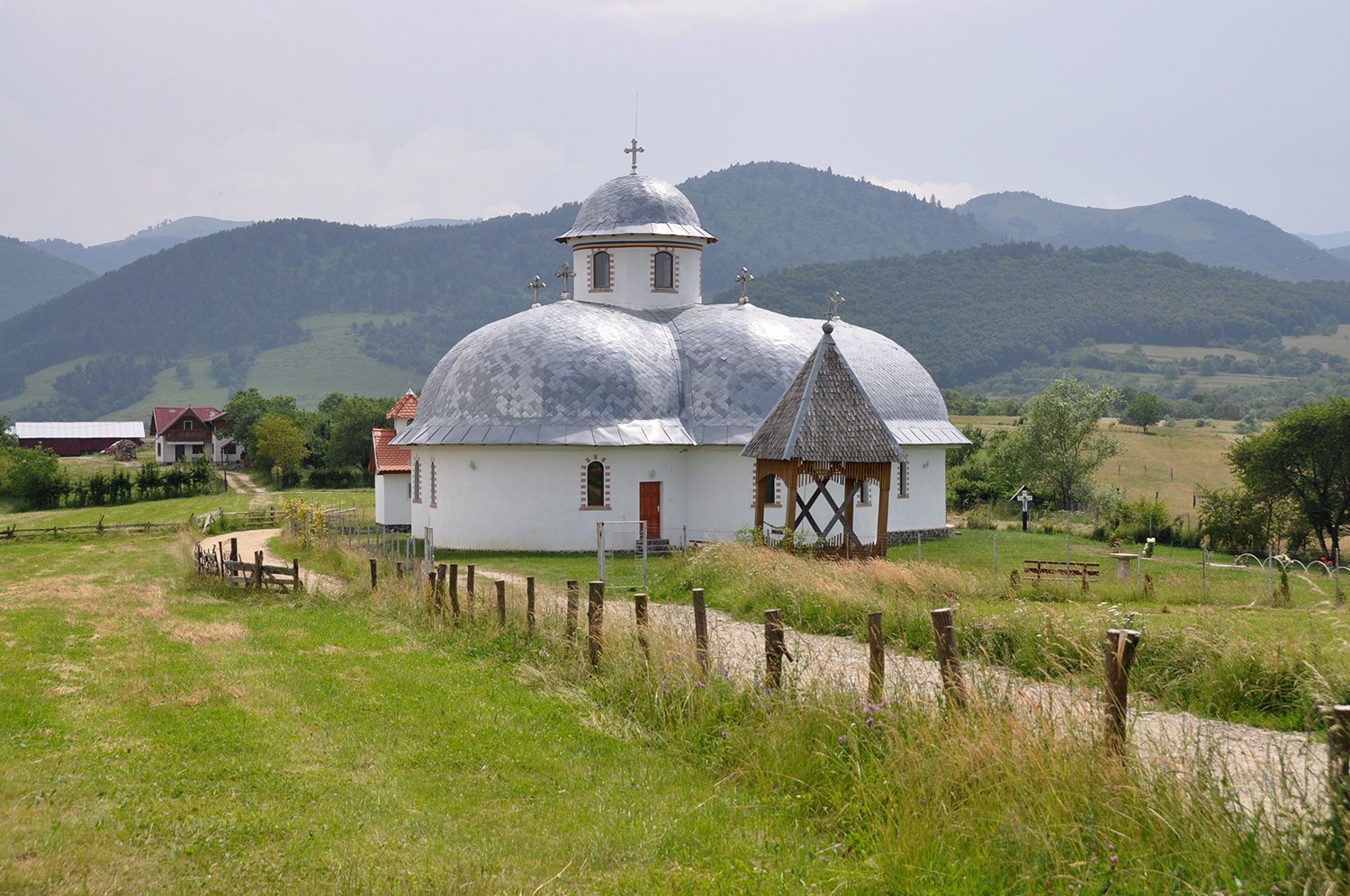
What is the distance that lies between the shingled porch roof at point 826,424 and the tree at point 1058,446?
25.6m

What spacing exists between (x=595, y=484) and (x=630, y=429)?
1.73 metres

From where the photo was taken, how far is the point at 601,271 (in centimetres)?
3850

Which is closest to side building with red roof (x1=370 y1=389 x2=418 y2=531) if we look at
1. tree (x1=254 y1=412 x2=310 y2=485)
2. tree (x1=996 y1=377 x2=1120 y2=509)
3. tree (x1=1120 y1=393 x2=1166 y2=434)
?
tree (x1=996 y1=377 x2=1120 y2=509)

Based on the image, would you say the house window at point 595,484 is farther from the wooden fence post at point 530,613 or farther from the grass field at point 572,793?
the grass field at point 572,793

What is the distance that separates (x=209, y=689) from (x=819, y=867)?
7.47 meters

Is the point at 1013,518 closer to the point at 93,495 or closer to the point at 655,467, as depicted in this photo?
the point at 655,467

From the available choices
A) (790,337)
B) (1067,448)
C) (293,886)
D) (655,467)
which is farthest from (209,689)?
(1067,448)

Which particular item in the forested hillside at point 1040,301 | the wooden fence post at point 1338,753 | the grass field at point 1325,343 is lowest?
the wooden fence post at point 1338,753

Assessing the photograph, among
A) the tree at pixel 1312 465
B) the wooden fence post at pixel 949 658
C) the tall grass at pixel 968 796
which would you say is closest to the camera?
the tall grass at pixel 968 796

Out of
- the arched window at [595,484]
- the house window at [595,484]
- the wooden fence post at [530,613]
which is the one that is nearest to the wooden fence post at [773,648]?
the wooden fence post at [530,613]

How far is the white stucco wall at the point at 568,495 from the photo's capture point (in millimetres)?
31797

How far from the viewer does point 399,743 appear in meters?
9.89

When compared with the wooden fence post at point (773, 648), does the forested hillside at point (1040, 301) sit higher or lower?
higher

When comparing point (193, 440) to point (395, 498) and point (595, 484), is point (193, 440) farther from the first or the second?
point (595, 484)
